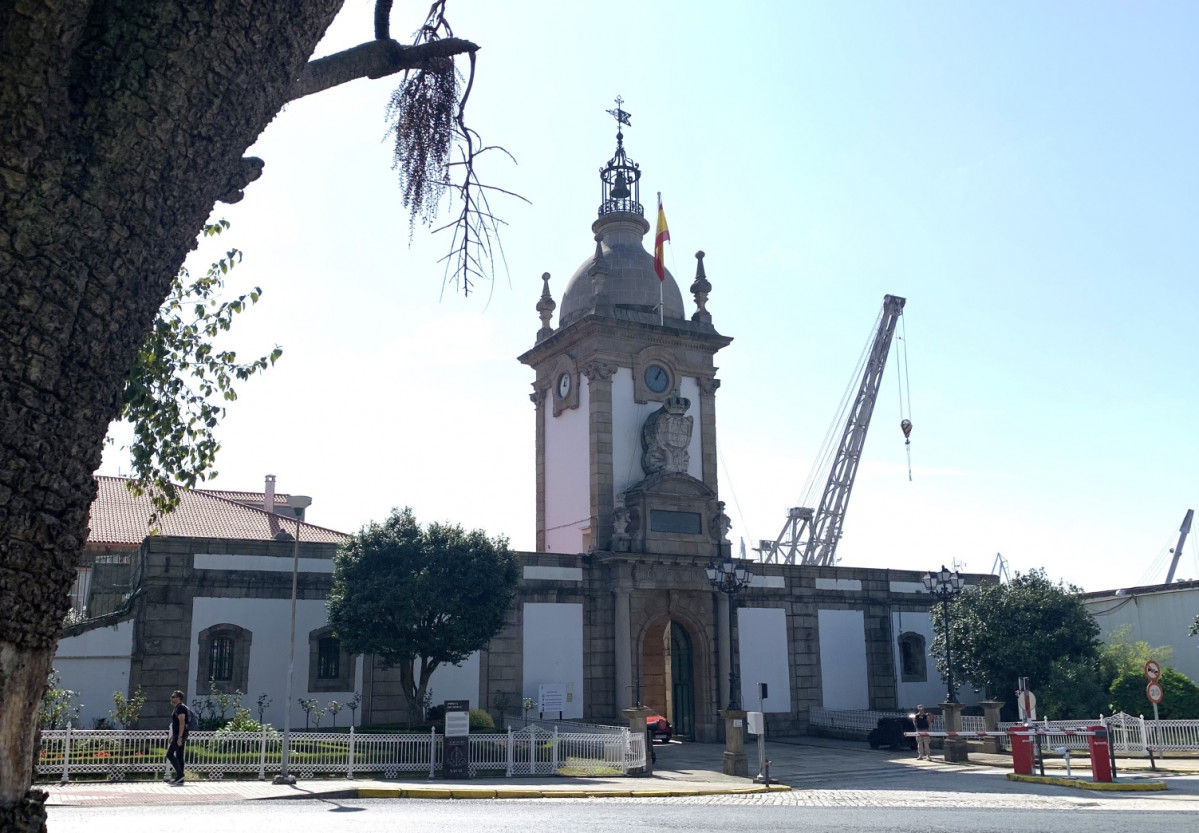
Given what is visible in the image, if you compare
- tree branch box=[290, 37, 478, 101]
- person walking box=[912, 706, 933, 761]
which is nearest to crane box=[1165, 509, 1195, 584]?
person walking box=[912, 706, 933, 761]

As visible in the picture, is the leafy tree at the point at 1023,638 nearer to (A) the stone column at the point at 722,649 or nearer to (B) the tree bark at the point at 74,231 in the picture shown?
(A) the stone column at the point at 722,649

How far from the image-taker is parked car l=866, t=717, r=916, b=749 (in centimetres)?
3067

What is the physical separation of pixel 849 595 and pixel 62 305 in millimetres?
37241

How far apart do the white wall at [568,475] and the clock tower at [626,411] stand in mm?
37

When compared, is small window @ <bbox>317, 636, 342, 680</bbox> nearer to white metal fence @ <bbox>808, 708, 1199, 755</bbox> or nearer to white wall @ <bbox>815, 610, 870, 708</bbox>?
white wall @ <bbox>815, 610, 870, 708</bbox>

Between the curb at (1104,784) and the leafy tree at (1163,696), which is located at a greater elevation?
the leafy tree at (1163,696)

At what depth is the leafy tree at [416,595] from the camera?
26.1 m

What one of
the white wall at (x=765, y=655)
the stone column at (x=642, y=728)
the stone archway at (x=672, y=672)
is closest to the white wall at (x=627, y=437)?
the stone archway at (x=672, y=672)

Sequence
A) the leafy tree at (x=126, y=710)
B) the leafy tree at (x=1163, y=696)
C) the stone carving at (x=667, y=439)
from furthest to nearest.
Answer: the stone carving at (x=667, y=439) → the leafy tree at (x=1163, y=696) → the leafy tree at (x=126, y=710)

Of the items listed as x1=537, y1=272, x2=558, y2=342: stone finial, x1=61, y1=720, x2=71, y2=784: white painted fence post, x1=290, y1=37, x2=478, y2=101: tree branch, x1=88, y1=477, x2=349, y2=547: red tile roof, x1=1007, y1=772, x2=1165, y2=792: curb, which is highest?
x1=537, y1=272, x2=558, y2=342: stone finial

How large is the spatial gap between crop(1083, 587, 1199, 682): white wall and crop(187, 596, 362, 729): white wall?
87.6ft

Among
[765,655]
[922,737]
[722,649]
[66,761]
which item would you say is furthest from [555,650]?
[66,761]

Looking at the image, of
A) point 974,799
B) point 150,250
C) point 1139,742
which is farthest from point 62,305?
point 1139,742

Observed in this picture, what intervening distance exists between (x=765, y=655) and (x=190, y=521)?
72.6 feet
